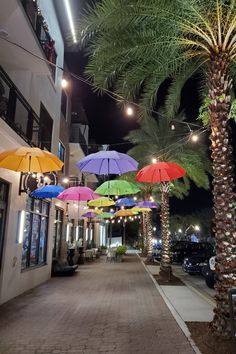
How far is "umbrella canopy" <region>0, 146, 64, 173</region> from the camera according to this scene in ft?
28.2

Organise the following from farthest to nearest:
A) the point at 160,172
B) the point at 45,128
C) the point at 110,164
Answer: the point at 45,128 < the point at 110,164 < the point at 160,172

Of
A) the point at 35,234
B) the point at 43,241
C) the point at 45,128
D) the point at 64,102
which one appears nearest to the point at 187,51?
the point at 45,128

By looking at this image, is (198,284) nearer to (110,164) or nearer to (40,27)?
(110,164)

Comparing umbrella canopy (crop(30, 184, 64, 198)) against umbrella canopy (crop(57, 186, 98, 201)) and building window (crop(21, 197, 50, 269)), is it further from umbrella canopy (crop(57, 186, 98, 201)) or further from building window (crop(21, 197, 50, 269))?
umbrella canopy (crop(57, 186, 98, 201))

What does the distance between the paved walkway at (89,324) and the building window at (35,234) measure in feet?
4.58

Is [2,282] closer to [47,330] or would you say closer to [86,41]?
[47,330]

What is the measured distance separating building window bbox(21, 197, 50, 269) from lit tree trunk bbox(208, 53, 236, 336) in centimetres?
754

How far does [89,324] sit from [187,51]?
6825 millimetres

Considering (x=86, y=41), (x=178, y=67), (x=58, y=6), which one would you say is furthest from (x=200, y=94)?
(x=58, y=6)

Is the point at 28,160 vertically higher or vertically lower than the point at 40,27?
lower

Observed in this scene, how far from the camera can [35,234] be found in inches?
539

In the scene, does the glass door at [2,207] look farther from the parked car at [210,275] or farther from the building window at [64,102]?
the building window at [64,102]

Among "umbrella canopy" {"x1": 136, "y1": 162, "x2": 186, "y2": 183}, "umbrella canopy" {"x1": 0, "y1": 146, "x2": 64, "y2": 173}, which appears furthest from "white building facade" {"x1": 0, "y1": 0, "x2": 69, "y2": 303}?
"umbrella canopy" {"x1": 136, "y1": 162, "x2": 186, "y2": 183}

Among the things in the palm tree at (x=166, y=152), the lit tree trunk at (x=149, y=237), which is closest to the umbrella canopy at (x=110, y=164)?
the palm tree at (x=166, y=152)
